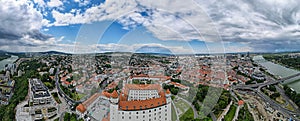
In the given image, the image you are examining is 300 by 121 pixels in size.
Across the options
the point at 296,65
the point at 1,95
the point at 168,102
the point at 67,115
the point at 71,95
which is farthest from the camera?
the point at 296,65

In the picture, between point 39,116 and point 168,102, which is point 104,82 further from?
point 168,102

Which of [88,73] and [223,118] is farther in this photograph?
[88,73]

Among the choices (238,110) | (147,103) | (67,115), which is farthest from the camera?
(238,110)

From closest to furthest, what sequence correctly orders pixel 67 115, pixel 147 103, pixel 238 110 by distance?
1. pixel 147 103
2. pixel 67 115
3. pixel 238 110

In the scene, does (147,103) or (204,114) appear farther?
(204,114)

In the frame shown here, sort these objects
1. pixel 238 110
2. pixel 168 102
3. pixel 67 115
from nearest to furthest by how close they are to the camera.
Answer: pixel 168 102 → pixel 67 115 → pixel 238 110

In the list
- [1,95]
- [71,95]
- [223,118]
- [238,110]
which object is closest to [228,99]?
[238,110]

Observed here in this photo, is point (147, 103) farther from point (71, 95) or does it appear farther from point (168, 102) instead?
point (71, 95)

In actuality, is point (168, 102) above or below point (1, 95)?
above

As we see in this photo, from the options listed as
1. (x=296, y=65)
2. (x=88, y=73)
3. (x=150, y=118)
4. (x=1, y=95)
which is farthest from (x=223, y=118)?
(x=296, y=65)
